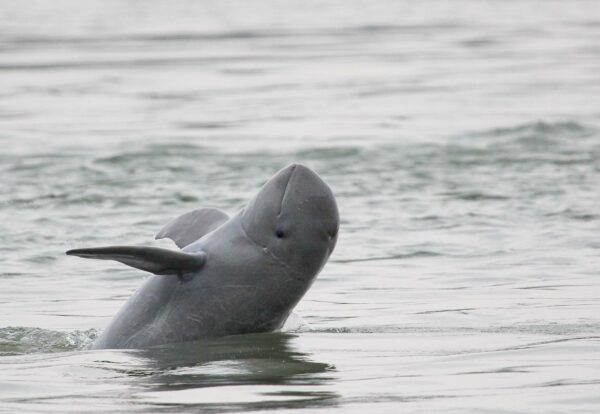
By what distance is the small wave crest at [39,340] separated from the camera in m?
10.1

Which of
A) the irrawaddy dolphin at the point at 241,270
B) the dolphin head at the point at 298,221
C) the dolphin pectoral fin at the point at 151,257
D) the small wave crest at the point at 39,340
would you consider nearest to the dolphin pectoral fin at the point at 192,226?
the irrawaddy dolphin at the point at 241,270

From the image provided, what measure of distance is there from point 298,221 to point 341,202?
7.43 metres

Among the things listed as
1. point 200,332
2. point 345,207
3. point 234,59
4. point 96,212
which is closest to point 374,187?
point 345,207

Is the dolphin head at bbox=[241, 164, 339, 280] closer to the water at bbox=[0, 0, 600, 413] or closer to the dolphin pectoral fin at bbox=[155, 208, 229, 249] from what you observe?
the water at bbox=[0, 0, 600, 413]

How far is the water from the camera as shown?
8508 mm

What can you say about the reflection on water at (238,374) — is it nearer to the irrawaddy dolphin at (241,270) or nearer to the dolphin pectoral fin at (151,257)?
the irrawaddy dolphin at (241,270)

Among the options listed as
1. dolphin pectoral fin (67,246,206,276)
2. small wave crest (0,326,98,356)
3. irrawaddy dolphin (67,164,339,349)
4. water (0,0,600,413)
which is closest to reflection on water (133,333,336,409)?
water (0,0,600,413)

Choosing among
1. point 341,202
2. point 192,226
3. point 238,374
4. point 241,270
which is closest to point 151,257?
point 241,270

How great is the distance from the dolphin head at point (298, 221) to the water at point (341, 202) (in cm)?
57

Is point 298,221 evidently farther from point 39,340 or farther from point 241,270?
point 39,340

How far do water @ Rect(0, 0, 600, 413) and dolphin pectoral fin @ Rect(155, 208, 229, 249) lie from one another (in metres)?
0.81

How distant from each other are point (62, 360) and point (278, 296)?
1296mm

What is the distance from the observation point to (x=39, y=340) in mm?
10430

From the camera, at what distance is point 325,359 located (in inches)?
360
